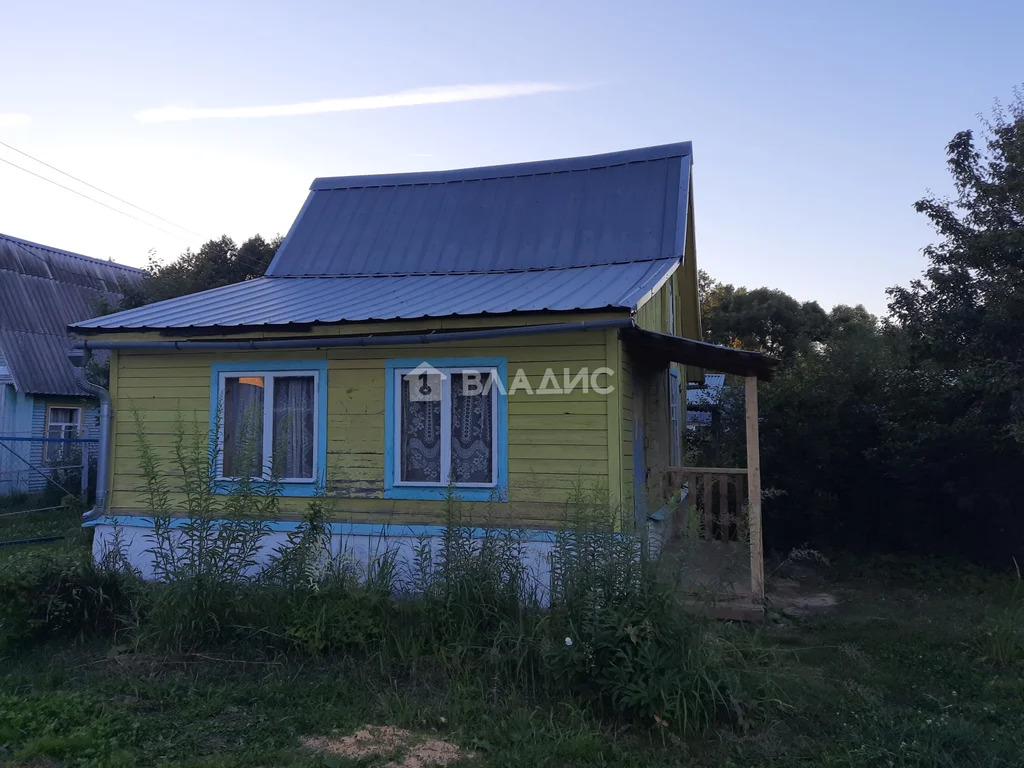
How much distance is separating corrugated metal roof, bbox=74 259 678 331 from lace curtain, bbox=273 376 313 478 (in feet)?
2.58

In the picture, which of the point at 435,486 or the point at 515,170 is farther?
the point at 515,170

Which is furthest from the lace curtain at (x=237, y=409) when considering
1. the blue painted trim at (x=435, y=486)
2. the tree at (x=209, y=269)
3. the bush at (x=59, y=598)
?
the tree at (x=209, y=269)

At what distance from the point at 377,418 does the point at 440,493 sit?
1.08 metres

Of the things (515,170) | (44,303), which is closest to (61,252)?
(44,303)

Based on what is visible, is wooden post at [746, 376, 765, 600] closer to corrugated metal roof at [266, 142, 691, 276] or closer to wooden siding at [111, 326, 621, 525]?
wooden siding at [111, 326, 621, 525]

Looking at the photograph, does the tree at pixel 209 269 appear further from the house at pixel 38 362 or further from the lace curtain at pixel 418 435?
the lace curtain at pixel 418 435

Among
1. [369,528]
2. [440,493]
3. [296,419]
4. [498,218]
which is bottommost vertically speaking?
[369,528]

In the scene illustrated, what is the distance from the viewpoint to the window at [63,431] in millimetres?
18125

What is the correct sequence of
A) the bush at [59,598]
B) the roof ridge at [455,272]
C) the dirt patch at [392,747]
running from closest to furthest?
the dirt patch at [392,747], the bush at [59,598], the roof ridge at [455,272]

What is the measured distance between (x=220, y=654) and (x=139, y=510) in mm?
3273

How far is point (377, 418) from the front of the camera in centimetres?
812

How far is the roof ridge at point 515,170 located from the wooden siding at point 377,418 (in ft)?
17.1

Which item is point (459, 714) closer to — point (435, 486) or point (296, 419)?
point (435, 486)

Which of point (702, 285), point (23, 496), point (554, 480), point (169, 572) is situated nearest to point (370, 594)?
point (169, 572)
